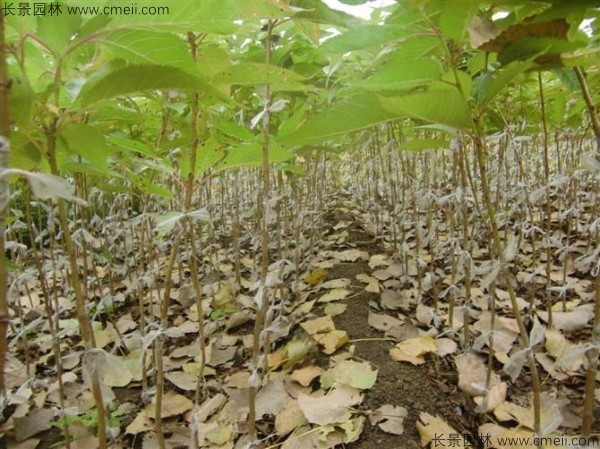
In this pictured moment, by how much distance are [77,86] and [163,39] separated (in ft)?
0.72

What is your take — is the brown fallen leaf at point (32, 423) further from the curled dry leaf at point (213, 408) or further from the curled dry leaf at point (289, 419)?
the curled dry leaf at point (289, 419)

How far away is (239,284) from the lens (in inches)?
90.7

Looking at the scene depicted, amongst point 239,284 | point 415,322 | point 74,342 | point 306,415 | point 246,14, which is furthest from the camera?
point 239,284

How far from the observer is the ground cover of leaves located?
47.0 inches

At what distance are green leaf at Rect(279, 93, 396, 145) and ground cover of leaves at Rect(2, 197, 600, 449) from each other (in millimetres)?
423

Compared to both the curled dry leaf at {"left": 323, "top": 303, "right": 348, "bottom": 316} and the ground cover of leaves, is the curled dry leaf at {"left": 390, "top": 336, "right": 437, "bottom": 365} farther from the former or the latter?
the curled dry leaf at {"left": 323, "top": 303, "right": 348, "bottom": 316}

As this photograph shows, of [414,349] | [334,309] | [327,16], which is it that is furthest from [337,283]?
[327,16]

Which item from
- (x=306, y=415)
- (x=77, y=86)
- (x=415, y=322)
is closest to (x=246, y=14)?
(x=77, y=86)

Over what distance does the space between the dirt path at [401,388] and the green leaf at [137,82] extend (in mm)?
1053

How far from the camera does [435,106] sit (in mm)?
632

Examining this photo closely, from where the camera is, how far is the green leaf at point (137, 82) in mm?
575

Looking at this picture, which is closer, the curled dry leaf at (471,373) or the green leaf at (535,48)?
the green leaf at (535,48)

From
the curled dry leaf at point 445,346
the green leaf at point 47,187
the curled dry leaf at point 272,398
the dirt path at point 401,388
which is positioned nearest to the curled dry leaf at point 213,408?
the curled dry leaf at point 272,398

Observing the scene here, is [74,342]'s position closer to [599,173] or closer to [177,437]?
[177,437]
